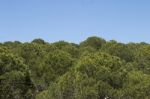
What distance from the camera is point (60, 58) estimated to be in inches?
1898

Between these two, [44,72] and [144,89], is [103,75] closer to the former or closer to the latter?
[144,89]

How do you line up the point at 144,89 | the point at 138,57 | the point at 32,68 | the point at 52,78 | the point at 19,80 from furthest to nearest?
the point at 138,57 < the point at 32,68 < the point at 52,78 < the point at 19,80 < the point at 144,89

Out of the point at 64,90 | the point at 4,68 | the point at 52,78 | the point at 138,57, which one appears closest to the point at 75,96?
the point at 64,90

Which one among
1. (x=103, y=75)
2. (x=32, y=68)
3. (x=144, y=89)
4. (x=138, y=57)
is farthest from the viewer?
(x=138, y=57)

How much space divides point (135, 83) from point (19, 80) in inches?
420

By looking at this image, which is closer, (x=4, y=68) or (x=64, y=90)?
(x=64, y=90)

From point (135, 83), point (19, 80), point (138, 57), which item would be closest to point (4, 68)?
point (19, 80)

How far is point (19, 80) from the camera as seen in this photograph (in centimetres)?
3819

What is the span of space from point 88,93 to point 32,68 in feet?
67.7

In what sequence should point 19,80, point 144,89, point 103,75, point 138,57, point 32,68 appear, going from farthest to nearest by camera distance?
point 138,57 < point 32,68 < point 19,80 < point 103,75 < point 144,89

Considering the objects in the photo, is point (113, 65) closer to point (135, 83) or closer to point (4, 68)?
point (135, 83)

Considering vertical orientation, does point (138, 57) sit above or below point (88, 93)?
above

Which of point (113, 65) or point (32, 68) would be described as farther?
point (32, 68)

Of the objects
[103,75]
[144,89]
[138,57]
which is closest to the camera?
[144,89]
